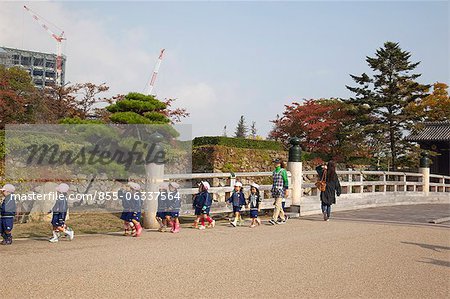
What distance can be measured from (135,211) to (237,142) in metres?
20.4

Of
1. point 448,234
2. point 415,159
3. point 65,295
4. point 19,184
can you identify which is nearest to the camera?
point 65,295

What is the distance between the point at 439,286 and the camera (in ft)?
18.5

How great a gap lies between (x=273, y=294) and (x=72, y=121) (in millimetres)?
16587

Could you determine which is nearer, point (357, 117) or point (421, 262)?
point (421, 262)

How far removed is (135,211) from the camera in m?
9.14

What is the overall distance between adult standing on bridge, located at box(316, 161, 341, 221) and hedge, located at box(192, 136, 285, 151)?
15.4 metres

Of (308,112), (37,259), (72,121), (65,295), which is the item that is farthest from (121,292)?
(308,112)

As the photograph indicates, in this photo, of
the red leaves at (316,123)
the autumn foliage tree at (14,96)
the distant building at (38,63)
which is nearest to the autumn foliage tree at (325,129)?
the red leaves at (316,123)

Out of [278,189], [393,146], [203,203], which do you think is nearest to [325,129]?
[393,146]

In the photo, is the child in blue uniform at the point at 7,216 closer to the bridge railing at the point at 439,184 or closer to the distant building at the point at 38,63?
the bridge railing at the point at 439,184

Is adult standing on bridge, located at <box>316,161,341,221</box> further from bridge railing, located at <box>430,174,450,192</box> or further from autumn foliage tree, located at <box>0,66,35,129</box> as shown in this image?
autumn foliage tree, located at <box>0,66,35,129</box>

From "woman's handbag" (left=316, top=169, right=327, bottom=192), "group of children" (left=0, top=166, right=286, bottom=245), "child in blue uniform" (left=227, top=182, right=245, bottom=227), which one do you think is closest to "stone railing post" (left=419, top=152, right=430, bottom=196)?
"woman's handbag" (left=316, top=169, right=327, bottom=192)

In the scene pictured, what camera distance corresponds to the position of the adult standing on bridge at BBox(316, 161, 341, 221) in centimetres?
1265

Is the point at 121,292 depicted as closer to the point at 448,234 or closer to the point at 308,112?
the point at 448,234
